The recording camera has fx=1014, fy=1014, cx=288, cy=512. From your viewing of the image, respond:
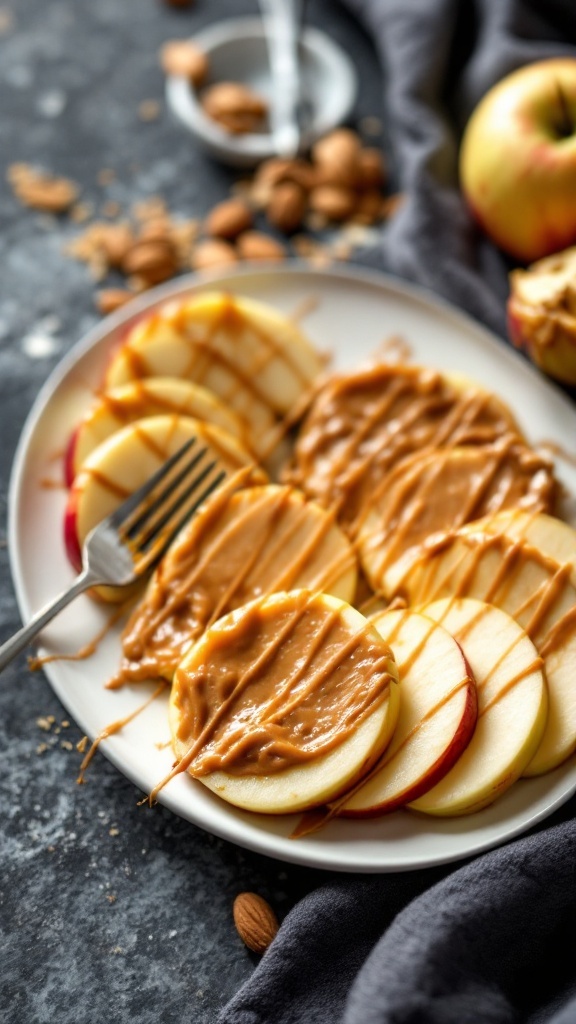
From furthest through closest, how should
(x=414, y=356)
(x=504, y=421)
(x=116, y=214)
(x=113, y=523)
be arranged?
(x=116, y=214) < (x=414, y=356) < (x=504, y=421) < (x=113, y=523)

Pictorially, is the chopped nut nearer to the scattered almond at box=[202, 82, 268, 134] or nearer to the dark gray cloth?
the scattered almond at box=[202, 82, 268, 134]

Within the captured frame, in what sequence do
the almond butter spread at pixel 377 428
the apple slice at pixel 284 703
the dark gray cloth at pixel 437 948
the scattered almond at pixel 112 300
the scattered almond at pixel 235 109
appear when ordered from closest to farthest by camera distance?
the dark gray cloth at pixel 437 948 → the apple slice at pixel 284 703 → the almond butter spread at pixel 377 428 → the scattered almond at pixel 112 300 → the scattered almond at pixel 235 109

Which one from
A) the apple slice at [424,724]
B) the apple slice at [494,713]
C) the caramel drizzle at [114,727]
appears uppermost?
the caramel drizzle at [114,727]

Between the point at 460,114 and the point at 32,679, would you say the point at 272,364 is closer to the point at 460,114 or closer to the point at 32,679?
the point at 32,679

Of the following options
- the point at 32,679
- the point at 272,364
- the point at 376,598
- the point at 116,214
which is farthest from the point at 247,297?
the point at 32,679

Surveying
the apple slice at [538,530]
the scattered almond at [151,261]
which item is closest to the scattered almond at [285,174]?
the scattered almond at [151,261]

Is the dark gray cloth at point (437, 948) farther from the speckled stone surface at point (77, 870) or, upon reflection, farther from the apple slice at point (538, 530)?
the apple slice at point (538, 530)
